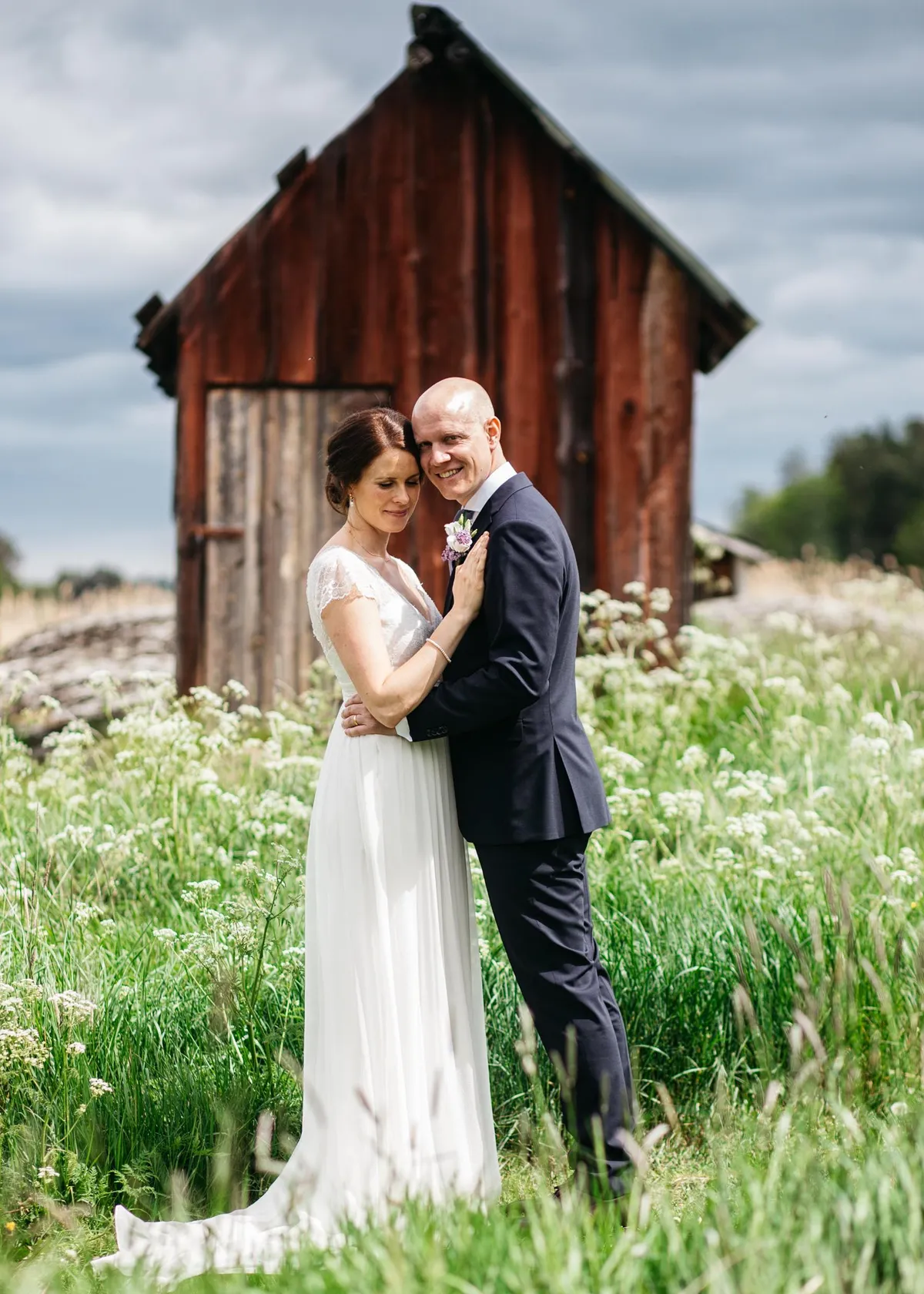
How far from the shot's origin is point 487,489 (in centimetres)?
370

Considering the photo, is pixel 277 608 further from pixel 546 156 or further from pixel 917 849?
pixel 917 849

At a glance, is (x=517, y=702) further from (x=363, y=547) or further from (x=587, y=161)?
(x=587, y=161)

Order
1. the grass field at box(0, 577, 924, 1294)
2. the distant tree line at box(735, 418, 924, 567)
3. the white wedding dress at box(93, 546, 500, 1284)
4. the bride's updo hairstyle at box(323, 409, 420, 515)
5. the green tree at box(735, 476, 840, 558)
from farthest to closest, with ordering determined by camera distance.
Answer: the green tree at box(735, 476, 840, 558) → the distant tree line at box(735, 418, 924, 567) → the bride's updo hairstyle at box(323, 409, 420, 515) → the white wedding dress at box(93, 546, 500, 1284) → the grass field at box(0, 577, 924, 1294)

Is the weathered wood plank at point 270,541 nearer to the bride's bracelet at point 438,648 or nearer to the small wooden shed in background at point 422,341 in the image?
the small wooden shed in background at point 422,341

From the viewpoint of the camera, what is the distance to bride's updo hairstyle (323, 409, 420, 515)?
3725 mm

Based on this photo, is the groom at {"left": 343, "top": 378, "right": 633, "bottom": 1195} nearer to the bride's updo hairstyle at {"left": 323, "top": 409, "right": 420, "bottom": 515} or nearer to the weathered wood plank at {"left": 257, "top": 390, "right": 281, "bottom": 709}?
the bride's updo hairstyle at {"left": 323, "top": 409, "right": 420, "bottom": 515}

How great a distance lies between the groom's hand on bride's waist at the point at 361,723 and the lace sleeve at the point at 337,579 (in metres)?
0.28

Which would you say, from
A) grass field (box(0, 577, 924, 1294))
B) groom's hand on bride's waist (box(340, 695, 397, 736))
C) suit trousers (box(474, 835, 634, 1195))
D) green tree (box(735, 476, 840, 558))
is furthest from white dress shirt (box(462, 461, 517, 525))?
green tree (box(735, 476, 840, 558))

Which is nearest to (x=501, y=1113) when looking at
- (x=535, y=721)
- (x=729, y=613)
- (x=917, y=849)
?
(x=535, y=721)

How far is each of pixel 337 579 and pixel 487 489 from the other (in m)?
0.51

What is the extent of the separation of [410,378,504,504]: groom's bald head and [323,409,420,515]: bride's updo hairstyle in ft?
0.17

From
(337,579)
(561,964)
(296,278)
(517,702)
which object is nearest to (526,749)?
(517,702)

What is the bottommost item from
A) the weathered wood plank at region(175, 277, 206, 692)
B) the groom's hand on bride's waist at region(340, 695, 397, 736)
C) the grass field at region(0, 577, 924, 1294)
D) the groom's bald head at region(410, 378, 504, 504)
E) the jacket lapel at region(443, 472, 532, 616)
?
the grass field at region(0, 577, 924, 1294)

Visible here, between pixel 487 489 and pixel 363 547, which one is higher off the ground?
pixel 487 489
